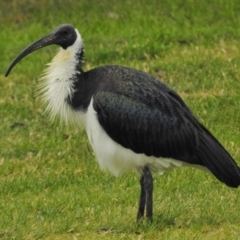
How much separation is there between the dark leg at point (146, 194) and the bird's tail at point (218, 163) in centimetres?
53

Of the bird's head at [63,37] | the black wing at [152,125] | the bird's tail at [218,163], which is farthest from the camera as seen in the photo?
the bird's head at [63,37]

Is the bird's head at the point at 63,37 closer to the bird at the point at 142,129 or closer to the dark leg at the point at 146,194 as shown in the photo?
the bird at the point at 142,129

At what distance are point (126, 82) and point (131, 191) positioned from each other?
1.91 meters

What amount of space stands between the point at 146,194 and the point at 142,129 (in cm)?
63

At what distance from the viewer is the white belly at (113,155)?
364 inches

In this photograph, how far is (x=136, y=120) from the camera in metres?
9.27

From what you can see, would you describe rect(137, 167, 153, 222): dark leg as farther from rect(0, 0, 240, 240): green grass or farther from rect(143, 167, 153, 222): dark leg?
rect(0, 0, 240, 240): green grass

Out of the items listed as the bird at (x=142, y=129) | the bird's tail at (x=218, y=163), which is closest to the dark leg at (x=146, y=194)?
the bird at (x=142, y=129)

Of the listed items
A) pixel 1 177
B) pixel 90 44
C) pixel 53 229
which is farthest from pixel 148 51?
pixel 53 229

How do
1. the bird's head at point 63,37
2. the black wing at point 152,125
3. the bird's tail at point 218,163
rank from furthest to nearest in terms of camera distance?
the bird's head at point 63,37 → the bird's tail at point 218,163 → the black wing at point 152,125

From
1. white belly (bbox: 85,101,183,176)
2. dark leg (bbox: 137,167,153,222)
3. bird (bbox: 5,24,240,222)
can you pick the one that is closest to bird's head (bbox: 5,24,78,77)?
bird (bbox: 5,24,240,222)

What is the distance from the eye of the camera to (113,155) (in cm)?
927

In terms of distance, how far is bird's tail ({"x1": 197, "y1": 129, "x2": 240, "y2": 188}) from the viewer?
9312mm

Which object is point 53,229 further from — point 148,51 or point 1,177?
point 148,51
